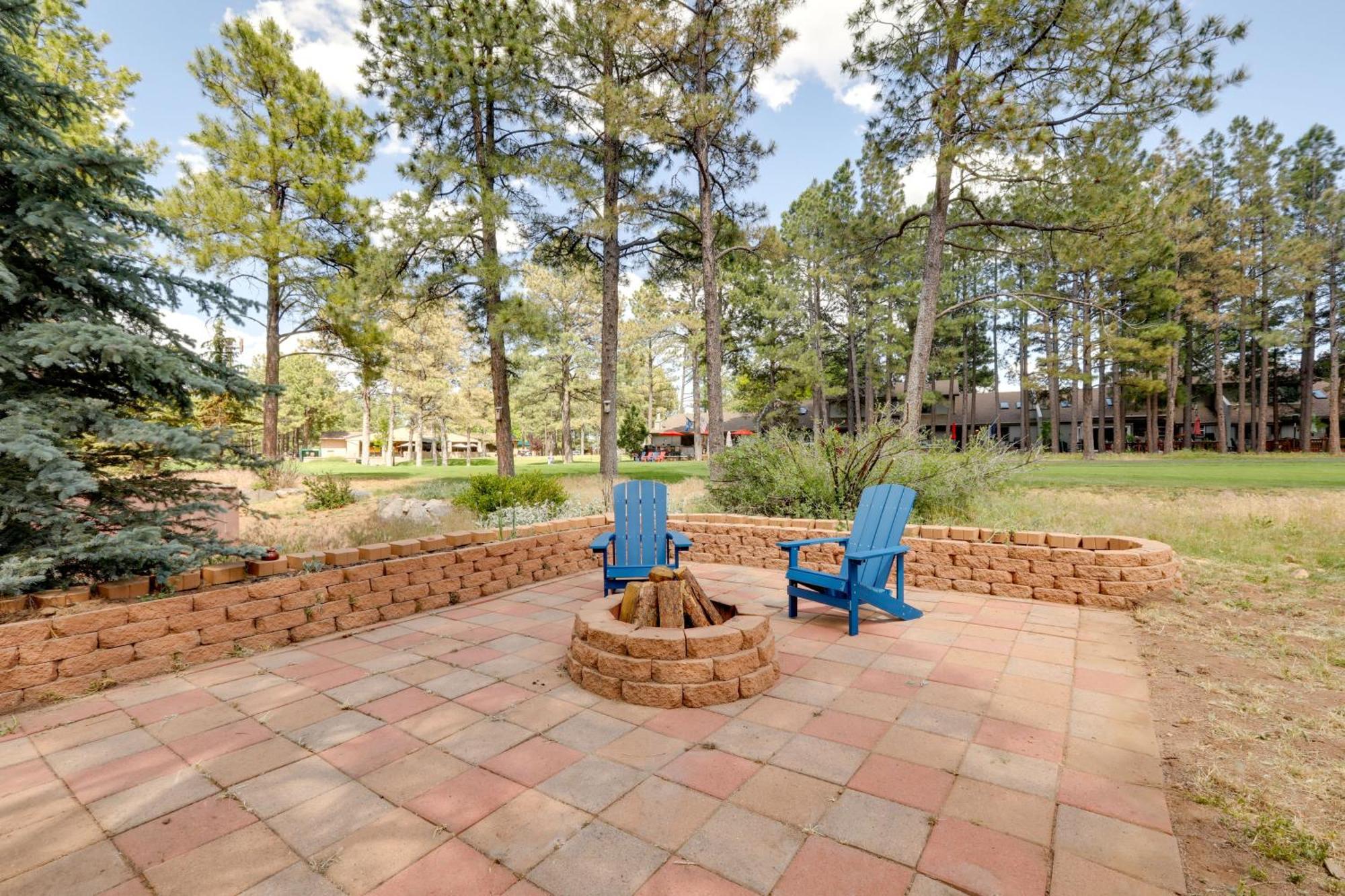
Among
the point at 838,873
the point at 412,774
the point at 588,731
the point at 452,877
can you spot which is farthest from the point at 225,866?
the point at 838,873

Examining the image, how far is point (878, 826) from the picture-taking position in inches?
63.4

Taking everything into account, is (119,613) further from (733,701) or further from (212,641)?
(733,701)

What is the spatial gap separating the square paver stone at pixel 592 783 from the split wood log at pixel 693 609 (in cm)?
91

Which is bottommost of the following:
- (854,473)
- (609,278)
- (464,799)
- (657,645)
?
(464,799)

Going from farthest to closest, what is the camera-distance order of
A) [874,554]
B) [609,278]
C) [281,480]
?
[281,480] → [609,278] → [874,554]

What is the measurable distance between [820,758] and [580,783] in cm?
88

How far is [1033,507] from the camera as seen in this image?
6.65 metres

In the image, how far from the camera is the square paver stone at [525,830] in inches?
58.5

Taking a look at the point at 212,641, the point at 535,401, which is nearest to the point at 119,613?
A: the point at 212,641

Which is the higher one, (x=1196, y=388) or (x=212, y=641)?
(x=1196, y=388)

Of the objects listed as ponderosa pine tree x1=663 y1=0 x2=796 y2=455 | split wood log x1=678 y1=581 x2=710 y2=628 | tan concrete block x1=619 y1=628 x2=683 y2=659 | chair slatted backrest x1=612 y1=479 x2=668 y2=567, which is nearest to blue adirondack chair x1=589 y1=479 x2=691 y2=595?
chair slatted backrest x1=612 y1=479 x2=668 y2=567

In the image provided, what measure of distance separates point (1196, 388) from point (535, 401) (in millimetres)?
34053

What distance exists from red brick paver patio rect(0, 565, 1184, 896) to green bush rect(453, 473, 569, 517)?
422 cm

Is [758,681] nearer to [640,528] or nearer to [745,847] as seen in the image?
[745,847]
